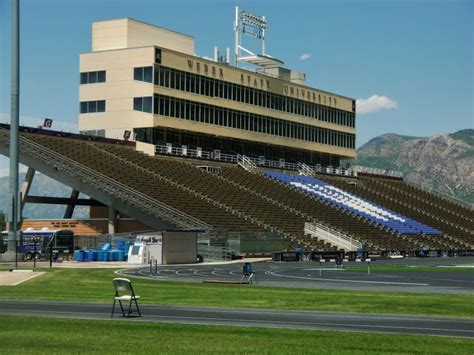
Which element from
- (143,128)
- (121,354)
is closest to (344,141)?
(143,128)

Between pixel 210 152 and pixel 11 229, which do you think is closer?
pixel 11 229

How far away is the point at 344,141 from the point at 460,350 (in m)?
114

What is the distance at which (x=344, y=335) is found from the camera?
19.6 m

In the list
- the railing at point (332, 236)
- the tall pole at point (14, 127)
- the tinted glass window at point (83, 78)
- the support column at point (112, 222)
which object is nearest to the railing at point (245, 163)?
the railing at point (332, 236)

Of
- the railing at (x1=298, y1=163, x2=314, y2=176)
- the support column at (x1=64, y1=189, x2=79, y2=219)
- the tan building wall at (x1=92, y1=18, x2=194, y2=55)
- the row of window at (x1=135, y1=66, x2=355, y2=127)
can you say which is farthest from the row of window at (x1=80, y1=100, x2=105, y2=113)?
the railing at (x1=298, y1=163, x2=314, y2=176)

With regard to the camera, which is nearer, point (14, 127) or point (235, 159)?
point (14, 127)

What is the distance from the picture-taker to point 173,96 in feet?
313

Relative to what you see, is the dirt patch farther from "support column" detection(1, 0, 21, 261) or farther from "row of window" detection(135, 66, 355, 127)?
"row of window" detection(135, 66, 355, 127)

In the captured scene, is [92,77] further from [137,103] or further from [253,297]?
[253,297]

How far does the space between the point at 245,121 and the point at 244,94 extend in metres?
3.23

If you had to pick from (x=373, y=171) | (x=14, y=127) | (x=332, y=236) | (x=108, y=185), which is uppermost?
(x=373, y=171)

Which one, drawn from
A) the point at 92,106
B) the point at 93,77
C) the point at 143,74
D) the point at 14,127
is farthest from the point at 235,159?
the point at 14,127

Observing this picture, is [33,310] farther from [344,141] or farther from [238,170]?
[344,141]

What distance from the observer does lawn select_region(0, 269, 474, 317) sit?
27.5 meters
